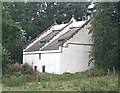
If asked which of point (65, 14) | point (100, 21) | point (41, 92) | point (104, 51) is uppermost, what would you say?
point (65, 14)

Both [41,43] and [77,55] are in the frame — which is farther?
[41,43]

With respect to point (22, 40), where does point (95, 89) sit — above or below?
below

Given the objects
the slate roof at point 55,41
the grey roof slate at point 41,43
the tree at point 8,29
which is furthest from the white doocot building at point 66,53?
the tree at point 8,29

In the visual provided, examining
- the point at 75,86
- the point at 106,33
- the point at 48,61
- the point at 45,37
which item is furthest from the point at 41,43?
the point at 75,86

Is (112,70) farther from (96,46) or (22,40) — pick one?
(22,40)

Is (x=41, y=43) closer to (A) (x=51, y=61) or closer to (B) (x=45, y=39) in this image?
(B) (x=45, y=39)

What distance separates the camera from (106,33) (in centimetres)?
3528

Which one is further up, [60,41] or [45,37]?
[45,37]

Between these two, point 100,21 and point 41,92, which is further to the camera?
point 100,21

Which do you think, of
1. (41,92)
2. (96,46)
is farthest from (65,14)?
(41,92)

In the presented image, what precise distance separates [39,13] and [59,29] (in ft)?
50.8

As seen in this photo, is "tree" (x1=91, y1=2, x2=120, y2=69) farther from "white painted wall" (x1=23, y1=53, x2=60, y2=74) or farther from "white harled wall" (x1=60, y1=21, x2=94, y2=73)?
"white painted wall" (x1=23, y1=53, x2=60, y2=74)

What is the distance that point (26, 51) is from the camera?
5041 cm

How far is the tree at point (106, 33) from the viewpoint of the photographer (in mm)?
34938
